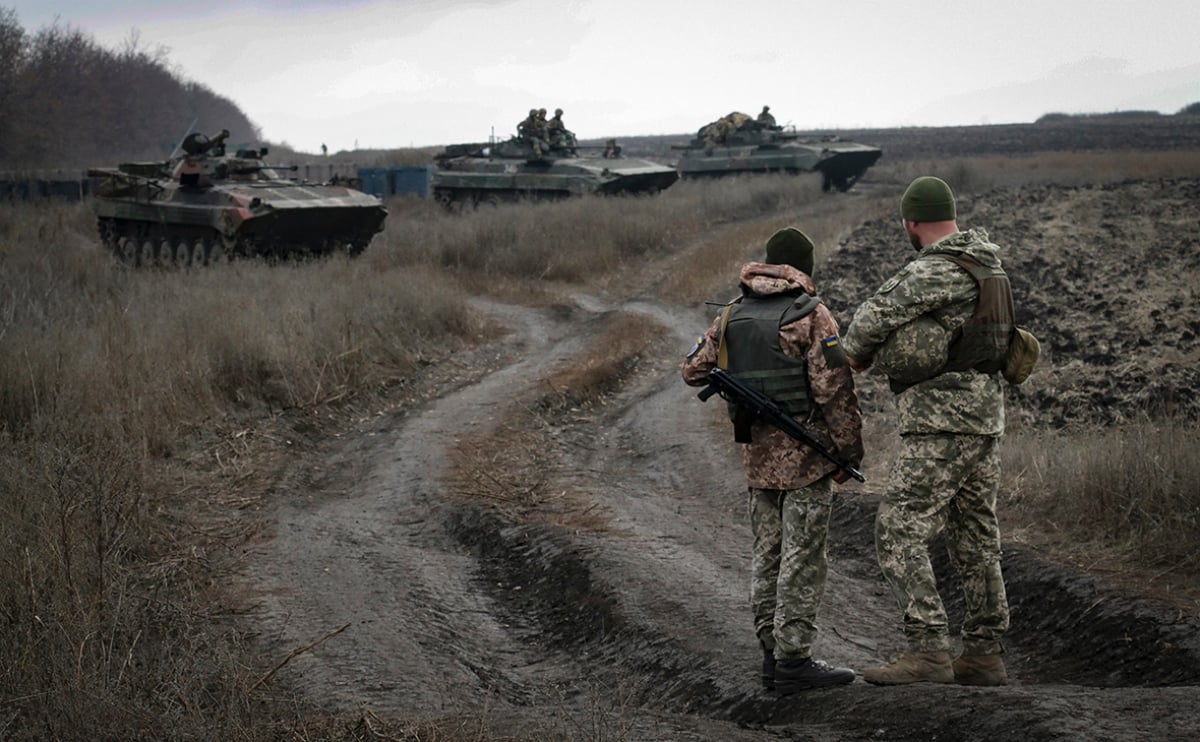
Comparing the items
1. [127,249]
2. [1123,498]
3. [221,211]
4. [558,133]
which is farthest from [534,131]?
[1123,498]

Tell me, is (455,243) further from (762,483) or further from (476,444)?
(762,483)

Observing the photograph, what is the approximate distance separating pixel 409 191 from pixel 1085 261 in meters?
22.9

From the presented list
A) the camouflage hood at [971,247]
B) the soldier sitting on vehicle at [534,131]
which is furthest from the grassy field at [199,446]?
the soldier sitting on vehicle at [534,131]

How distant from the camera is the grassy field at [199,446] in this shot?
4.56 metres

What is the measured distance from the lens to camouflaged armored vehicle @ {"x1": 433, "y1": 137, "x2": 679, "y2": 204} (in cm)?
2895

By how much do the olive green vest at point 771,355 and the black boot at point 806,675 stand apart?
0.94 m

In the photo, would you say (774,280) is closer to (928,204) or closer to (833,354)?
(833,354)

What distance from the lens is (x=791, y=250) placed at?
16.9 ft

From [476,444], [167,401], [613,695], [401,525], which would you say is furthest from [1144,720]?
[167,401]

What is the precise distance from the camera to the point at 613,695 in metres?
5.31

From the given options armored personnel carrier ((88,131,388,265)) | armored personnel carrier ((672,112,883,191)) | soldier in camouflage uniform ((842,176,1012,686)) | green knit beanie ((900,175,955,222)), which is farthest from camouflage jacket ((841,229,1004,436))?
armored personnel carrier ((672,112,883,191))

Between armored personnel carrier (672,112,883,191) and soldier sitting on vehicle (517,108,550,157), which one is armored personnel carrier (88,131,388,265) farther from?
armored personnel carrier (672,112,883,191)

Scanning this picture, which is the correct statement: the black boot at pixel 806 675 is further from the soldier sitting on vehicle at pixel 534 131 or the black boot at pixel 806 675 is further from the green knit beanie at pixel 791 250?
the soldier sitting on vehicle at pixel 534 131

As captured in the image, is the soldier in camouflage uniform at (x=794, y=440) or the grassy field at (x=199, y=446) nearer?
the grassy field at (x=199, y=446)
